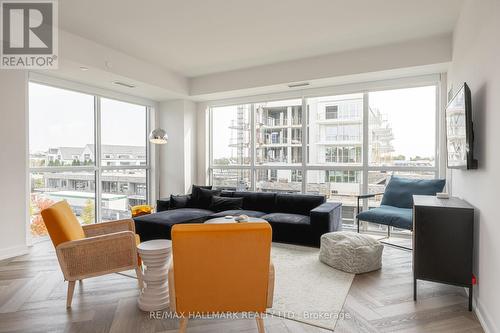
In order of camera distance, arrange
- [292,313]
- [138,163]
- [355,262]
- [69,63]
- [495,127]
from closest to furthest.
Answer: [495,127], [292,313], [355,262], [69,63], [138,163]

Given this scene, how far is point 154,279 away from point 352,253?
2062 mm

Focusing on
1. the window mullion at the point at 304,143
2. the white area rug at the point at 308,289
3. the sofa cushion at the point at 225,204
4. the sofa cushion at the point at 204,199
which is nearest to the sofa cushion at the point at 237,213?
the sofa cushion at the point at 225,204

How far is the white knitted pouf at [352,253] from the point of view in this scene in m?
3.24

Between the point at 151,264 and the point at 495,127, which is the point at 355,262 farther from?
the point at 151,264

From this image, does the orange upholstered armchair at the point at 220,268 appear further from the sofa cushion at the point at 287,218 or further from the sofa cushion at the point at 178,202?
the sofa cushion at the point at 178,202

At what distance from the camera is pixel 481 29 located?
2445 mm

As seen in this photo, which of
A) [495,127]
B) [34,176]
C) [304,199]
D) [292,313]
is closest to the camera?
[495,127]

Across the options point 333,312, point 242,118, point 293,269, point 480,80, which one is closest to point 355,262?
point 293,269

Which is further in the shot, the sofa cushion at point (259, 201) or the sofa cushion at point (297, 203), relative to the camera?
the sofa cushion at point (259, 201)

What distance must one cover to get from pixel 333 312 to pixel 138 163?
517cm

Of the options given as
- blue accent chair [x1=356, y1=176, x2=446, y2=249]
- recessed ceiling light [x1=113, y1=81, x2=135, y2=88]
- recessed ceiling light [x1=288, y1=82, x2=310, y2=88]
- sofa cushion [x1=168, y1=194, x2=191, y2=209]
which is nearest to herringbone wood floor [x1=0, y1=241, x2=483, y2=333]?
blue accent chair [x1=356, y1=176, x2=446, y2=249]

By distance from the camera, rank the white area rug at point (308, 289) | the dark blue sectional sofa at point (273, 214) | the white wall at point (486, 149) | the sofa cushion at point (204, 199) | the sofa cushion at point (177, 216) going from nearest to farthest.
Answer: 1. the white wall at point (486, 149)
2. the white area rug at point (308, 289)
3. the dark blue sectional sofa at point (273, 214)
4. the sofa cushion at point (177, 216)
5. the sofa cushion at point (204, 199)

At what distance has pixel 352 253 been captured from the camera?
128 inches

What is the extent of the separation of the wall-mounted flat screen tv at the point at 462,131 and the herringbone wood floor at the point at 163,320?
48.7 inches
